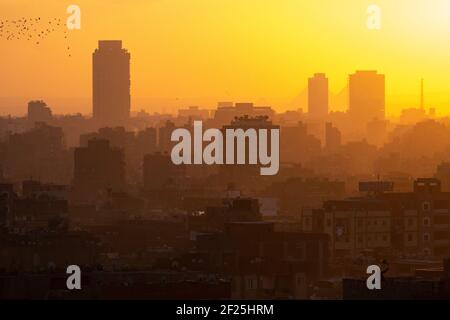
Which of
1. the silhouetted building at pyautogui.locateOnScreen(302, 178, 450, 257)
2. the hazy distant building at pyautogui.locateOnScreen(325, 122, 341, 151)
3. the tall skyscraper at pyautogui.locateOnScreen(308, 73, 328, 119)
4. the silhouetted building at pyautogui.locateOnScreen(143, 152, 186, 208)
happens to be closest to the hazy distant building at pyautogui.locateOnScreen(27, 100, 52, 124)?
the silhouetted building at pyautogui.locateOnScreen(143, 152, 186, 208)

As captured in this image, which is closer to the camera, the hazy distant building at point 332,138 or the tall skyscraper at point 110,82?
the tall skyscraper at point 110,82

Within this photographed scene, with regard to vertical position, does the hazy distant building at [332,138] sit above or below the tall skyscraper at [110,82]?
above

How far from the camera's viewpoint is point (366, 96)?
45.9 metres

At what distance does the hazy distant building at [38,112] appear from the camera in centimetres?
4003

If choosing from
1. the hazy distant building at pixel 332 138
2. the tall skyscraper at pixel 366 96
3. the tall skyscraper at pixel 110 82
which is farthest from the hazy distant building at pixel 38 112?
the hazy distant building at pixel 332 138

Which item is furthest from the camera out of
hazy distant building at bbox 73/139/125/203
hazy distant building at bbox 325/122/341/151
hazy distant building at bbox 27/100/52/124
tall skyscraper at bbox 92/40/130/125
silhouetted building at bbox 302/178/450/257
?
hazy distant building at bbox 325/122/341/151

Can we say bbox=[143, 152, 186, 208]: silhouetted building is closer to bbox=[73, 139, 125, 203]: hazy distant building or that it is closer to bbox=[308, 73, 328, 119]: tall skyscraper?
bbox=[73, 139, 125, 203]: hazy distant building

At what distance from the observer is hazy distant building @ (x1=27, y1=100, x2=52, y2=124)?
40.0m

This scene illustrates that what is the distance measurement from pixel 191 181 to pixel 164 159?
3.24 feet

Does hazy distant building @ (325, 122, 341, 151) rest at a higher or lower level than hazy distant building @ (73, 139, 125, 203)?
higher

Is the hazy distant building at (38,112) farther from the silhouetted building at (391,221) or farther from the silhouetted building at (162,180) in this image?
the silhouetted building at (391,221)

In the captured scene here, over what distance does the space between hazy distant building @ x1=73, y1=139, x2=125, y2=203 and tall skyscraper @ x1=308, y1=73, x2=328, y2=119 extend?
5.50 m

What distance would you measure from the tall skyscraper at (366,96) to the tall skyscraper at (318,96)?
687 millimetres

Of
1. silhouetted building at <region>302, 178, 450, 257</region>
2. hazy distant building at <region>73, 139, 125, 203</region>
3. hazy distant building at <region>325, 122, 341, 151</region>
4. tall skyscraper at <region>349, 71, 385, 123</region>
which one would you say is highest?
hazy distant building at <region>325, 122, 341, 151</region>
